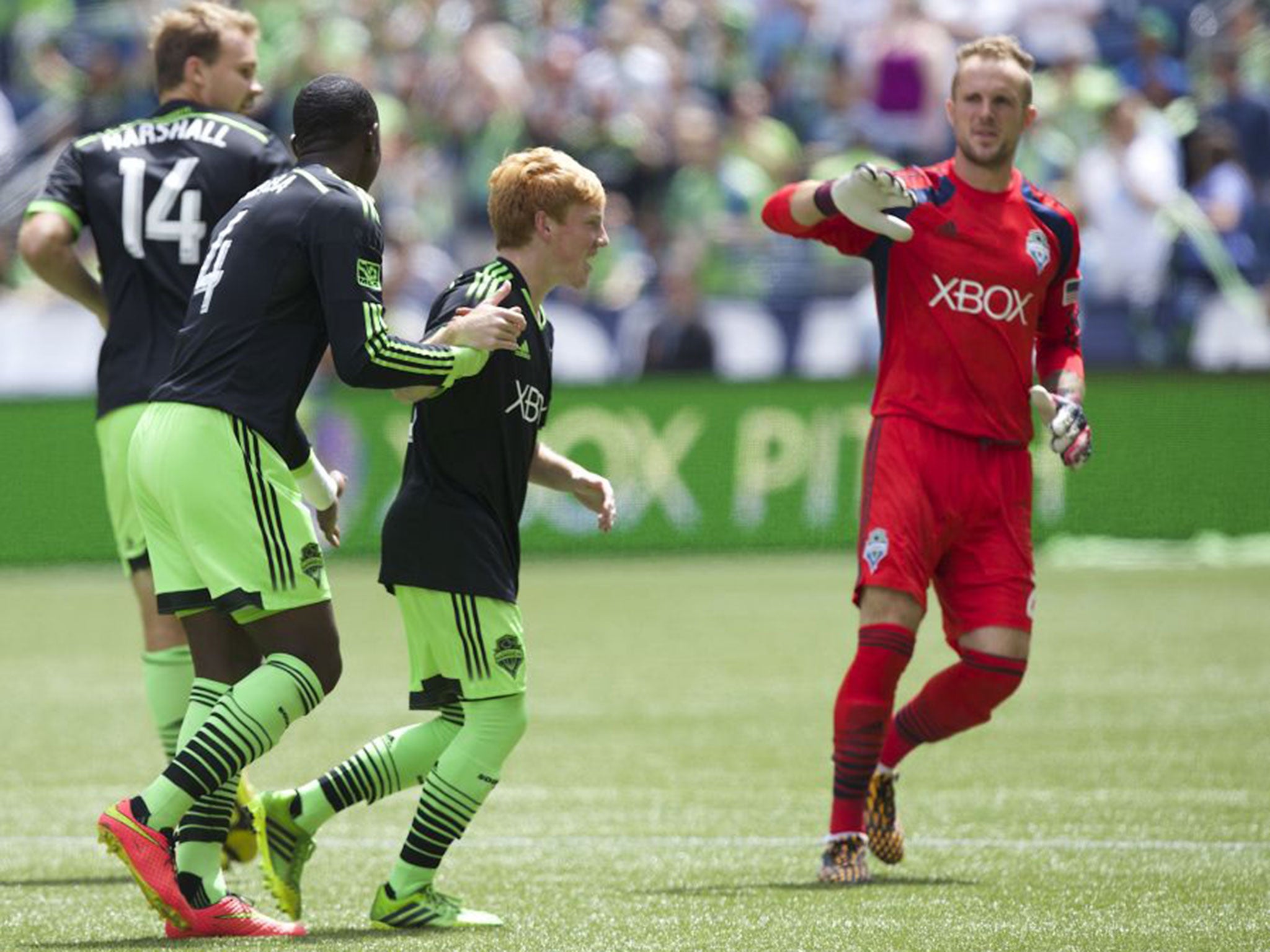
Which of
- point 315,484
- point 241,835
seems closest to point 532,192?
point 315,484

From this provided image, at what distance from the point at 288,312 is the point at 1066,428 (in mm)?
2273

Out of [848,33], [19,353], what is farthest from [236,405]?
[848,33]

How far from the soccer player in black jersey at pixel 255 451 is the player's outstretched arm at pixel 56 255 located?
157 cm

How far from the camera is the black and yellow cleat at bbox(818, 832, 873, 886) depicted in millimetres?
5984

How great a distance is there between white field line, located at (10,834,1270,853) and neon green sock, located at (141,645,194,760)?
18.2 inches

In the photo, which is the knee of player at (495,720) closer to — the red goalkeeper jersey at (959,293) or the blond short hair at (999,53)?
the red goalkeeper jersey at (959,293)

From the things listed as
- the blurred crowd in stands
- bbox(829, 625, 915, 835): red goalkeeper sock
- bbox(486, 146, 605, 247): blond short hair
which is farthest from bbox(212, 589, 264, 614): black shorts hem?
the blurred crowd in stands

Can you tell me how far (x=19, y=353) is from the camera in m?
18.4

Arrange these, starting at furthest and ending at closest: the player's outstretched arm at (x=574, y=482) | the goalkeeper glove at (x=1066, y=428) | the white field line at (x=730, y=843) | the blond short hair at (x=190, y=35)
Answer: the blond short hair at (x=190, y=35), the white field line at (x=730, y=843), the goalkeeper glove at (x=1066, y=428), the player's outstretched arm at (x=574, y=482)

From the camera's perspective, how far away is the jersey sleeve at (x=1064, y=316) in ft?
21.3

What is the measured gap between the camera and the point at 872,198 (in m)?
6.03

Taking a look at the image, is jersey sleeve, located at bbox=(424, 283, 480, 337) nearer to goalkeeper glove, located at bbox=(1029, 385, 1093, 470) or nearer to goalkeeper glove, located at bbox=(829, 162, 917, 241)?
goalkeeper glove, located at bbox=(829, 162, 917, 241)

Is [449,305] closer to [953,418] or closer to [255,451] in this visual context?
[255,451]

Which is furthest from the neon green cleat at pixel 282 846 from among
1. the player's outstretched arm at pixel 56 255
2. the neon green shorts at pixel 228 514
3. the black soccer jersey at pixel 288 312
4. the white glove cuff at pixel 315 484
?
the player's outstretched arm at pixel 56 255
